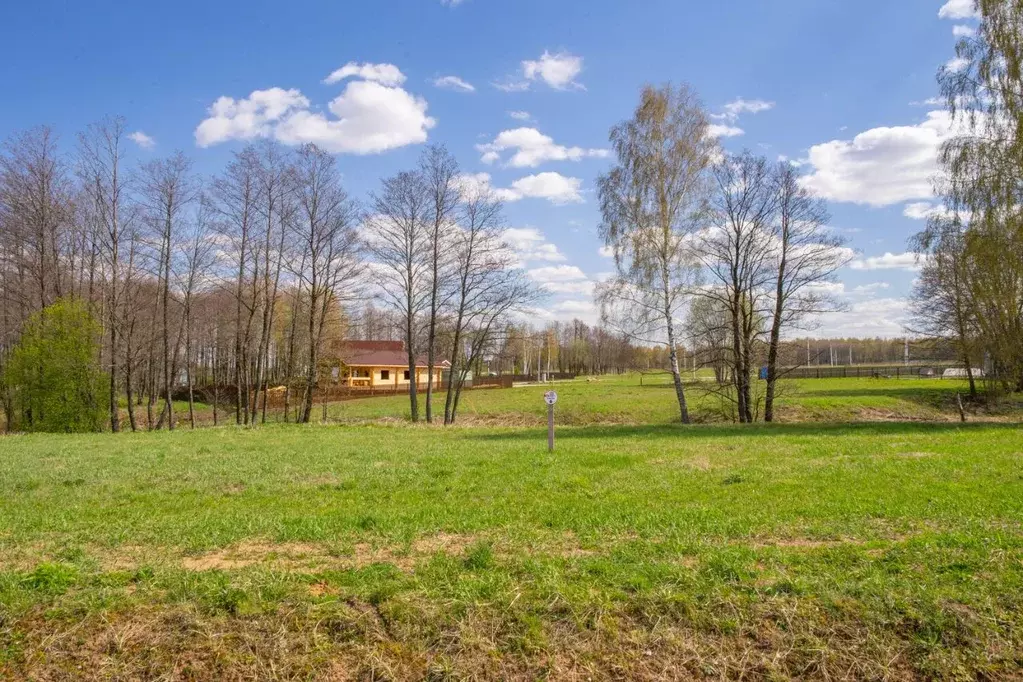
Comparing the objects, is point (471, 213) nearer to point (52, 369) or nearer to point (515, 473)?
point (52, 369)

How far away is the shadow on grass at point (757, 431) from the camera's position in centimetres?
1681

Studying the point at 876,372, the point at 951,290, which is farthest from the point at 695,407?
the point at 876,372

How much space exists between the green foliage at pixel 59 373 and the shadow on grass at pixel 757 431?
17.1 meters

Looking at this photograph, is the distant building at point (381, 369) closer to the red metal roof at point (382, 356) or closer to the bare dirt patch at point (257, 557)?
the red metal roof at point (382, 356)

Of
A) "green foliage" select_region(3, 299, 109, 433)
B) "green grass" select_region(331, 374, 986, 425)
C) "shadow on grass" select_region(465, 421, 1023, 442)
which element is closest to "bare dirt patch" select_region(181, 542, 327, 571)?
"shadow on grass" select_region(465, 421, 1023, 442)

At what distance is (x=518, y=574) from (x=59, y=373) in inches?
1041

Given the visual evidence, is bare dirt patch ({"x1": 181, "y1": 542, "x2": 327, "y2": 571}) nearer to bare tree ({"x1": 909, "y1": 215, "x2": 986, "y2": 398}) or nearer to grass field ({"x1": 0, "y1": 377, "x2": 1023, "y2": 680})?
grass field ({"x1": 0, "y1": 377, "x2": 1023, "y2": 680})

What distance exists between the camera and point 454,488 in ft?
29.8

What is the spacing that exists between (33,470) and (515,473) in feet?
28.8

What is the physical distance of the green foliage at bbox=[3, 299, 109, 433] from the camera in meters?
24.4

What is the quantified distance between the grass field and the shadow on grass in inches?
260

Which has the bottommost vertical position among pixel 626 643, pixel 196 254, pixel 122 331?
pixel 626 643

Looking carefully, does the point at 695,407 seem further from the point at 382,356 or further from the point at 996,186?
the point at 382,356

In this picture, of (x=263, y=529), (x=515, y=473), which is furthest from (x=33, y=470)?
(x=515, y=473)
